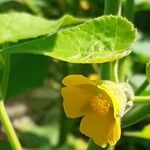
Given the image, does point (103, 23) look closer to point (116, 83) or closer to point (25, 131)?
point (116, 83)

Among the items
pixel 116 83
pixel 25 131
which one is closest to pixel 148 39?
pixel 25 131

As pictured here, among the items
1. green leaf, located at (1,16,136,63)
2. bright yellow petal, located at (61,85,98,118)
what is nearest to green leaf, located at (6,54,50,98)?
bright yellow petal, located at (61,85,98,118)

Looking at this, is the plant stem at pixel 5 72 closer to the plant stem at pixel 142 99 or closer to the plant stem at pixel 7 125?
the plant stem at pixel 7 125

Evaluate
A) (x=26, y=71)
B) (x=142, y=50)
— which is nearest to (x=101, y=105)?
(x=142, y=50)

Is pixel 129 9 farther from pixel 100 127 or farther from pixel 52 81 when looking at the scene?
pixel 52 81

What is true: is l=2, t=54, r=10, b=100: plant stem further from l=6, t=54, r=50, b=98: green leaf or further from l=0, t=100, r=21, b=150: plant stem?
l=6, t=54, r=50, b=98: green leaf

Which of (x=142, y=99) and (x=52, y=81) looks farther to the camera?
(x=52, y=81)
